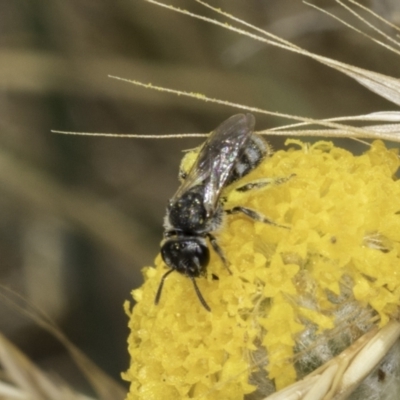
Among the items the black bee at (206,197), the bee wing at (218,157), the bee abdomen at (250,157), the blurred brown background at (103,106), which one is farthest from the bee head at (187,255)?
the blurred brown background at (103,106)

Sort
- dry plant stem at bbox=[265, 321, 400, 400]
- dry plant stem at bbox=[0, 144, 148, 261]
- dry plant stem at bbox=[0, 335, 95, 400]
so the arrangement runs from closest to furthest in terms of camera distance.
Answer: dry plant stem at bbox=[265, 321, 400, 400]
dry plant stem at bbox=[0, 335, 95, 400]
dry plant stem at bbox=[0, 144, 148, 261]

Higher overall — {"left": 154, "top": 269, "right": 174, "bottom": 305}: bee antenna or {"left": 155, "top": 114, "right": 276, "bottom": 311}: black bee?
{"left": 155, "top": 114, "right": 276, "bottom": 311}: black bee

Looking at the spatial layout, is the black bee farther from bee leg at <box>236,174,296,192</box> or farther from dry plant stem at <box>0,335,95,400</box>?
dry plant stem at <box>0,335,95,400</box>

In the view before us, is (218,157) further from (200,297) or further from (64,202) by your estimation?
(64,202)

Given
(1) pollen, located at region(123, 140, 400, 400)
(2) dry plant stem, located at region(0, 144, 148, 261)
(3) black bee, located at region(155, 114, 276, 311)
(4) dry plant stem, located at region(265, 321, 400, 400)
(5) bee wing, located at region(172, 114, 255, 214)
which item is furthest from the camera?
(2) dry plant stem, located at region(0, 144, 148, 261)

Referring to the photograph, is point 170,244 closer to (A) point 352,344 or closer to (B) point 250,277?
(B) point 250,277

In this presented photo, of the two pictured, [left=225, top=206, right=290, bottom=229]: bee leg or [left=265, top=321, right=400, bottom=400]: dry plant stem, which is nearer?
[left=265, top=321, right=400, bottom=400]: dry plant stem

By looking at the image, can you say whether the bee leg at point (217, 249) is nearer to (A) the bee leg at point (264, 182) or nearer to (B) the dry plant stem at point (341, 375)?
(A) the bee leg at point (264, 182)

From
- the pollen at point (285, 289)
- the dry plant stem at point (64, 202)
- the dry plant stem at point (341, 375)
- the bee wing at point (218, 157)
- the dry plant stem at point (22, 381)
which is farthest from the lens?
the dry plant stem at point (64, 202)

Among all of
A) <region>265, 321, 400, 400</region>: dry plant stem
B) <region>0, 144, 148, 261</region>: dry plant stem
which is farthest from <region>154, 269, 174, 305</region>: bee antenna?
<region>0, 144, 148, 261</region>: dry plant stem
